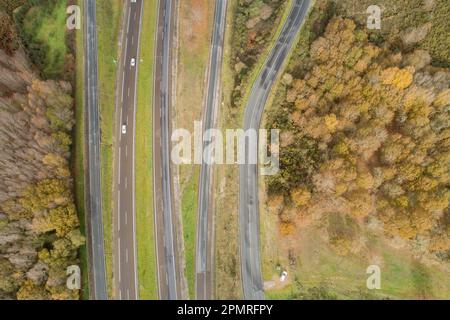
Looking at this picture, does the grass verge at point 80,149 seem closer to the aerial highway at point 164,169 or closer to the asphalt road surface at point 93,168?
the asphalt road surface at point 93,168

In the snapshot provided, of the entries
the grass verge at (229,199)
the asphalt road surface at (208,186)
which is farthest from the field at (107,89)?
the grass verge at (229,199)

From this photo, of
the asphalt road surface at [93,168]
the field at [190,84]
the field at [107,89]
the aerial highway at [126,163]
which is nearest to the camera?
the asphalt road surface at [93,168]

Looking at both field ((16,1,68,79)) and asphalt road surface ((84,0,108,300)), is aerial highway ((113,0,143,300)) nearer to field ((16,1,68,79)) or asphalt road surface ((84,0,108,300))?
asphalt road surface ((84,0,108,300))

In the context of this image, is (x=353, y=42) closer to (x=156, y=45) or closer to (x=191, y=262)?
(x=156, y=45)

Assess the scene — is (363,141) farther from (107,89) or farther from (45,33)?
(45,33)

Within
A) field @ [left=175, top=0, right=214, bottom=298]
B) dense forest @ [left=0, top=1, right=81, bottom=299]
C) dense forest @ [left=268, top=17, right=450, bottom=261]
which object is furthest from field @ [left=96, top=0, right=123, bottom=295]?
dense forest @ [left=268, top=17, right=450, bottom=261]

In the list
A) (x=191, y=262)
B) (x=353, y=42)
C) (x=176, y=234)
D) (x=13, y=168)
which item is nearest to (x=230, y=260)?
(x=191, y=262)

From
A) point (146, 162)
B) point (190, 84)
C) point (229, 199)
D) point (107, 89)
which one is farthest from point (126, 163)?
point (229, 199)
